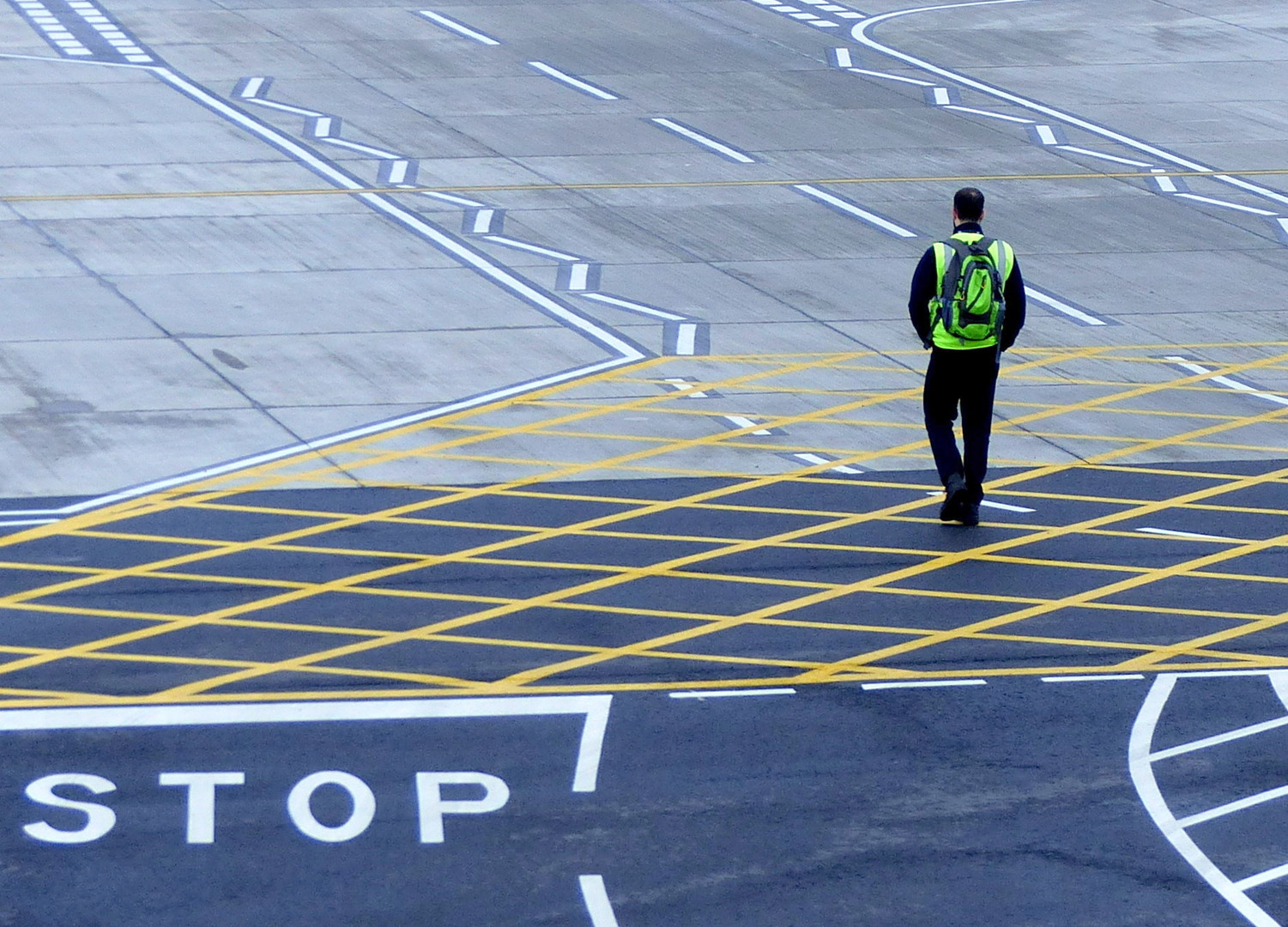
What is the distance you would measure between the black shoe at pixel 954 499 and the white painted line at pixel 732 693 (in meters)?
2.92

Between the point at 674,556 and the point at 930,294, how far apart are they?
2188 mm

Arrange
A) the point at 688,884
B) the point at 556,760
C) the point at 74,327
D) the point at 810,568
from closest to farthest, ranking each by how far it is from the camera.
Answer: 1. the point at 688,884
2. the point at 556,760
3. the point at 810,568
4. the point at 74,327

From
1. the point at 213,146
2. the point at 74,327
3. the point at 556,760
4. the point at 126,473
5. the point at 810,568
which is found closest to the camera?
the point at 556,760

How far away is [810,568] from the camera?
38.5 ft

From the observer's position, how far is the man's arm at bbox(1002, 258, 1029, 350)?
12258 mm

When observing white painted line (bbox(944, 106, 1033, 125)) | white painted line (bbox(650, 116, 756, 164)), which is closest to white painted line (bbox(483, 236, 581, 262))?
white painted line (bbox(650, 116, 756, 164))

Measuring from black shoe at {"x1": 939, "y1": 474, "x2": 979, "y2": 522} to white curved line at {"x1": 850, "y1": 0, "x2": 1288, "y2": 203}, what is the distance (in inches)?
473

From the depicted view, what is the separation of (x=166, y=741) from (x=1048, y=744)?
390cm

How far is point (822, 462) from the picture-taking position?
45.4 feet

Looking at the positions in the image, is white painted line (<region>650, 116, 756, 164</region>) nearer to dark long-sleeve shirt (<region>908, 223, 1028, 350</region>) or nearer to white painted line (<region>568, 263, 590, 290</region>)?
white painted line (<region>568, 263, 590, 290</region>)

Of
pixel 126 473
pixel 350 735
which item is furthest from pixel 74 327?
pixel 350 735

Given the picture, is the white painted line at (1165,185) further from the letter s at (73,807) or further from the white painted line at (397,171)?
the letter s at (73,807)

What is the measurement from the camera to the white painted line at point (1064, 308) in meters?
17.8

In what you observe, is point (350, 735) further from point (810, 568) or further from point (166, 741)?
point (810, 568)
